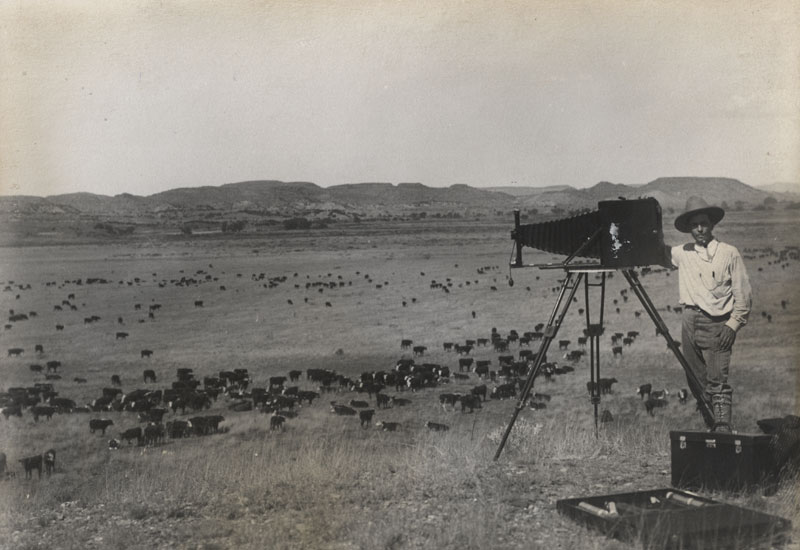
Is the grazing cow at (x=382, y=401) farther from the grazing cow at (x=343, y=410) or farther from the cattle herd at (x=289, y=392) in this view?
the grazing cow at (x=343, y=410)

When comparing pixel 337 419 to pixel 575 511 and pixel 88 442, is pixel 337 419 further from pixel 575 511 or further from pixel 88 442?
pixel 575 511

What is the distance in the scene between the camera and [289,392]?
71.1ft

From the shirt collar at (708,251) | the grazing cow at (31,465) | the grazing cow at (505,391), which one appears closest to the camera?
the shirt collar at (708,251)

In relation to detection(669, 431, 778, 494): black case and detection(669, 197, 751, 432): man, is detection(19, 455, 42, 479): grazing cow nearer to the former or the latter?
detection(669, 431, 778, 494): black case

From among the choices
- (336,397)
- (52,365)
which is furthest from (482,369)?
(52,365)

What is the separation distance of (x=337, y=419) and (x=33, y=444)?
783 cm

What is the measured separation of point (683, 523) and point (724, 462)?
4.17 ft

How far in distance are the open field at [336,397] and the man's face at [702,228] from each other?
98.5 inches

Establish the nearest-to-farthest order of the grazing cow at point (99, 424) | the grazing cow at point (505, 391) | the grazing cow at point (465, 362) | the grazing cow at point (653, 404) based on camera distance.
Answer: the grazing cow at point (653, 404) → the grazing cow at point (99, 424) → the grazing cow at point (505, 391) → the grazing cow at point (465, 362)

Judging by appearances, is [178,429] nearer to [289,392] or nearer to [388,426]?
[289,392]

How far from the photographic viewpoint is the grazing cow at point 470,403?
20.0 m

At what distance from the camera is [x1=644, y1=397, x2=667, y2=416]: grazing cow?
17.2 m

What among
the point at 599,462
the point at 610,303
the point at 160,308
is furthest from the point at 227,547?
the point at 160,308

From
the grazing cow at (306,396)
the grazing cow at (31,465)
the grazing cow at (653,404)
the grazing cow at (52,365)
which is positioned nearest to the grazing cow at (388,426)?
the grazing cow at (306,396)
